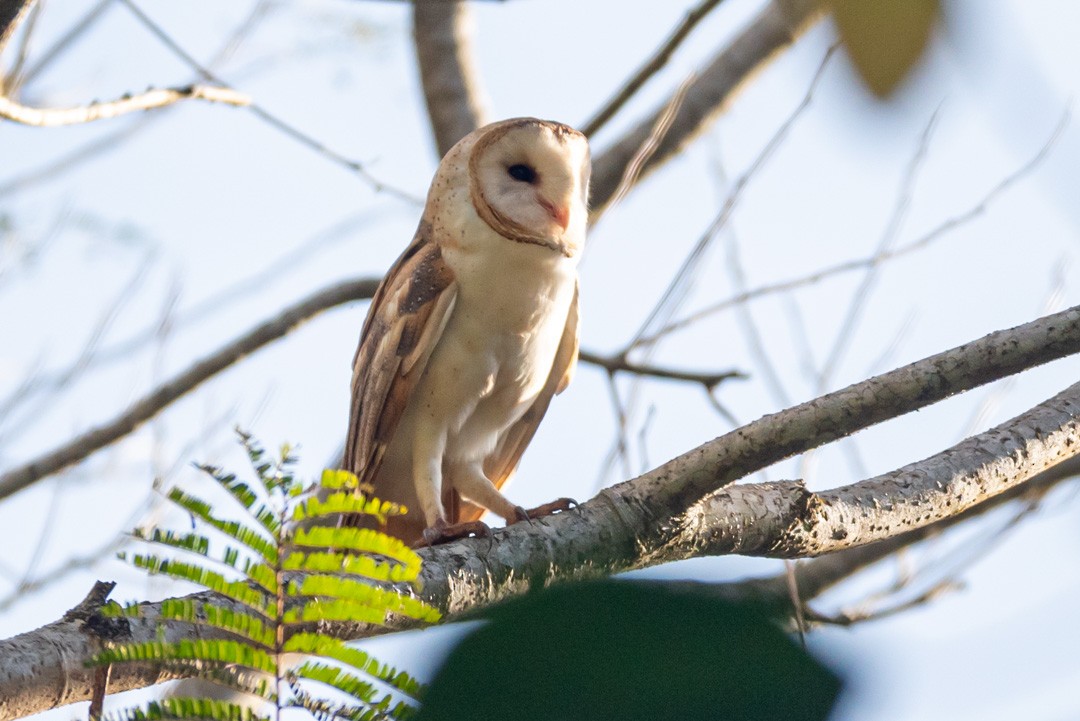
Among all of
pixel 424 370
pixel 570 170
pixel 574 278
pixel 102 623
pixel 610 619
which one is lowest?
pixel 610 619

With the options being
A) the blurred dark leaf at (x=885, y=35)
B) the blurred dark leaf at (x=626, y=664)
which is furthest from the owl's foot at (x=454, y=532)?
the blurred dark leaf at (x=885, y=35)

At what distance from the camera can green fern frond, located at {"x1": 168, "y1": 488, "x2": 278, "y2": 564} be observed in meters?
1.48

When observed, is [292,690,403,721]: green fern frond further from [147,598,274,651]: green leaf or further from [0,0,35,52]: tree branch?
[0,0,35,52]: tree branch

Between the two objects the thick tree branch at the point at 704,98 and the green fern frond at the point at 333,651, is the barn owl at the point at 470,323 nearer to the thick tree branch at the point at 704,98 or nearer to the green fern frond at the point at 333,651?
the thick tree branch at the point at 704,98

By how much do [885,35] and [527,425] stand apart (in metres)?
3.45

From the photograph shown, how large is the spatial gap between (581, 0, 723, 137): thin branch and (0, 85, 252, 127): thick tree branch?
2.15m

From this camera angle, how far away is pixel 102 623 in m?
1.61

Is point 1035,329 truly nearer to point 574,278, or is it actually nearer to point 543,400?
point 574,278

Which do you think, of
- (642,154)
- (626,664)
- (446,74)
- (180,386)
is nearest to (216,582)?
(626,664)

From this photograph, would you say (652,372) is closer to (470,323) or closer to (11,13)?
(470,323)

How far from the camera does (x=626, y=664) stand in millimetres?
543

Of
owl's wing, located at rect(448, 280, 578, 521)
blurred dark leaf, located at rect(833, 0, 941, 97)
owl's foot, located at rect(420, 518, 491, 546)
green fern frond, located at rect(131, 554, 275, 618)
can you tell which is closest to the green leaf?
green fern frond, located at rect(131, 554, 275, 618)

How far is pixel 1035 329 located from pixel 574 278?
171 cm

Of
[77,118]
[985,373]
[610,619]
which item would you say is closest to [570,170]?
[77,118]
